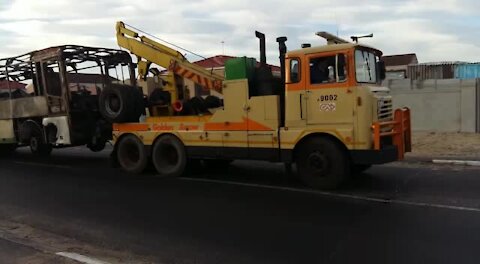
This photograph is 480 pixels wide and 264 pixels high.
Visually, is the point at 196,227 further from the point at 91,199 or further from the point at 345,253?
the point at 91,199

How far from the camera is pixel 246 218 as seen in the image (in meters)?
7.62

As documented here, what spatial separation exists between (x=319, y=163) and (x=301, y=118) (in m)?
0.89

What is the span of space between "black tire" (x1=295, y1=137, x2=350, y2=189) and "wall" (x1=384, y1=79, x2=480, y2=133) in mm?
12659

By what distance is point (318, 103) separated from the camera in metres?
9.64

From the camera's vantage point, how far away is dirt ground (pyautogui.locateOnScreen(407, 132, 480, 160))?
14664mm

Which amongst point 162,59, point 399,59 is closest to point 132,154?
point 162,59

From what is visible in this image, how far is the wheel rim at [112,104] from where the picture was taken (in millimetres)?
12614

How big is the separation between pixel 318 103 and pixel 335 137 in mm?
687

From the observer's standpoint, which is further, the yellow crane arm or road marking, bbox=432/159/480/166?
road marking, bbox=432/159/480/166

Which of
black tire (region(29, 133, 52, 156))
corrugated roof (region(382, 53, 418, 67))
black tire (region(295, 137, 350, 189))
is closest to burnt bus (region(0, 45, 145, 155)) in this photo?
black tire (region(29, 133, 52, 156))

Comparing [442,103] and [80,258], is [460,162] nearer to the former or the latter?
[442,103]

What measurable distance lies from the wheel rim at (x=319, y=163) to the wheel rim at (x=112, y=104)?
511 cm

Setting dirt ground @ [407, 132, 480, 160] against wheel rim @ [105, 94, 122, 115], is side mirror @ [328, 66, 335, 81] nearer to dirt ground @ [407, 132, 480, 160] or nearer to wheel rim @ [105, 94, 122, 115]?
wheel rim @ [105, 94, 122, 115]

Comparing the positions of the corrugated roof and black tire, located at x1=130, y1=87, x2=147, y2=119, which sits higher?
the corrugated roof
